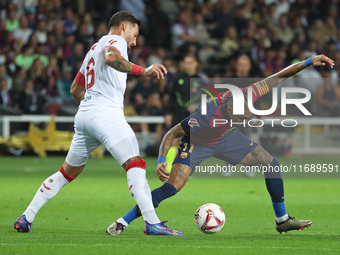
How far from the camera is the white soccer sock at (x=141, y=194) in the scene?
724 centimetres

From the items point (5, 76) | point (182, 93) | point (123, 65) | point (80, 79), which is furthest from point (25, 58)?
point (123, 65)

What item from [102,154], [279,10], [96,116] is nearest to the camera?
[96,116]

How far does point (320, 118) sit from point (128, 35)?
47.5 feet

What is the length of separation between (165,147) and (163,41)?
16126mm

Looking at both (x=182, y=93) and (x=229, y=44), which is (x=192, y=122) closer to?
(x=182, y=93)

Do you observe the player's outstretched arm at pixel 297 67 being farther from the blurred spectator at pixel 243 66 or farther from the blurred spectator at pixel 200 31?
the blurred spectator at pixel 200 31

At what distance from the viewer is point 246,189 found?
13.2m

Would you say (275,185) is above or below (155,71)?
below

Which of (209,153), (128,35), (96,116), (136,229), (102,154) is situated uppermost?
(128,35)

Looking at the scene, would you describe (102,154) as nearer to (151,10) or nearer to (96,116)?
(151,10)

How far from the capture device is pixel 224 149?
8.22m

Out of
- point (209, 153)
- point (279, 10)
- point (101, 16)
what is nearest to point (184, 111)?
point (209, 153)

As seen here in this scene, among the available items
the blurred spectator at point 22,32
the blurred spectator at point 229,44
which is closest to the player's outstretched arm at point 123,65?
the blurred spectator at point 22,32

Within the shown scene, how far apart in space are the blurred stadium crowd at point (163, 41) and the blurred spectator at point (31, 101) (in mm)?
26
